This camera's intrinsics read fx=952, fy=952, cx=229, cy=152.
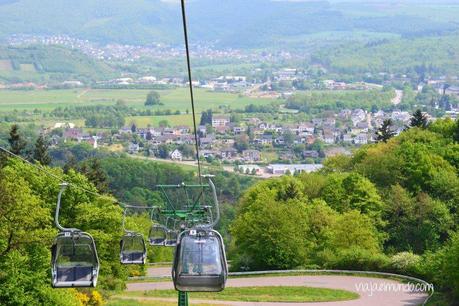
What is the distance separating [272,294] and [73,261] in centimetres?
2114

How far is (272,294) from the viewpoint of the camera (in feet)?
114

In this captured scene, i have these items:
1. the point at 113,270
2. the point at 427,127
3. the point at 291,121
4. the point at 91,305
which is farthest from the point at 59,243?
the point at 291,121

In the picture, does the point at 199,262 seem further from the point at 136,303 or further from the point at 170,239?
the point at 136,303

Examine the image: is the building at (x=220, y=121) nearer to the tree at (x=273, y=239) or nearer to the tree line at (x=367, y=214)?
the tree line at (x=367, y=214)

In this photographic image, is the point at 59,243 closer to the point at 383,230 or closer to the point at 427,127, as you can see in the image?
the point at 383,230

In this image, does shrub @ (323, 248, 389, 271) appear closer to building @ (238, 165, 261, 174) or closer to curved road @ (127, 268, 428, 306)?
curved road @ (127, 268, 428, 306)

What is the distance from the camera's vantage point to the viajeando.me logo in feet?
111

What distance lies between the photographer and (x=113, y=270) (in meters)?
35.3

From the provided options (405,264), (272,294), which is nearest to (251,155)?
(405,264)

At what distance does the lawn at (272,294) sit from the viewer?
33219 millimetres

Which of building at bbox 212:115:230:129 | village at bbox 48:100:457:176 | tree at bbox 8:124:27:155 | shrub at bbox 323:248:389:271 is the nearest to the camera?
shrub at bbox 323:248:389:271

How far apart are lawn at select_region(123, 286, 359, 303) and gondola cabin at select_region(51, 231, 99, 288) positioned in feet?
62.8

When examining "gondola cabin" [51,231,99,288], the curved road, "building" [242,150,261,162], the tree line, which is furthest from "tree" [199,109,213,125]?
"gondola cabin" [51,231,99,288]

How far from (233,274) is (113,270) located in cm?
772
